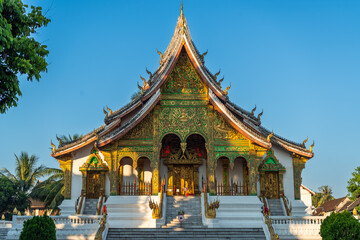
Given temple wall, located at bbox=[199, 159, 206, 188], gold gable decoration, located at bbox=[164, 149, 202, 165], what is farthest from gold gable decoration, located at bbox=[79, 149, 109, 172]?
temple wall, located at bbox=[199, 159, 206, 188]

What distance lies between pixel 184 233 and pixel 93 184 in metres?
5.94

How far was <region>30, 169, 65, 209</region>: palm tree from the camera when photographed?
90.5ft

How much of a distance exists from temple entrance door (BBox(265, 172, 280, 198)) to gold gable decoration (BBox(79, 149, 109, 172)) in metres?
7.02

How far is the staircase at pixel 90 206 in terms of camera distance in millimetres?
17156

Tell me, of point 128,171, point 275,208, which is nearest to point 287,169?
point 275,208

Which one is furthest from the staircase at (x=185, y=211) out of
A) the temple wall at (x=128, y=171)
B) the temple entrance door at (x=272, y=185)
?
the temple entrance door at (x=272, y=185)

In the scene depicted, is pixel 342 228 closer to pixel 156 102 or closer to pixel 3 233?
pixel 156 102

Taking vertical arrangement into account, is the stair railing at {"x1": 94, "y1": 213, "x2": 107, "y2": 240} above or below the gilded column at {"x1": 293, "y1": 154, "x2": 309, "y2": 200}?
below

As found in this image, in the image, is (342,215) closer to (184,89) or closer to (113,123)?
(184,89)

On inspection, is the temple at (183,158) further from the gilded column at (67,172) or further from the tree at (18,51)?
the tree at (18,51)

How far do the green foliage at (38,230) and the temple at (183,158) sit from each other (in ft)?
14.3

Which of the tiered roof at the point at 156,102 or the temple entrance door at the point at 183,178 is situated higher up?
the tiered roof at the point at 156,102

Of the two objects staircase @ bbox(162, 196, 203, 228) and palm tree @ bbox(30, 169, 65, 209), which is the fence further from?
palm tree @ bbox(30, 169, 65, 209)

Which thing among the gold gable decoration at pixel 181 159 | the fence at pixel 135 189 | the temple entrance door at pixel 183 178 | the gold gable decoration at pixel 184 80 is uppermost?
the gold gable decoration at pixel 184 80
